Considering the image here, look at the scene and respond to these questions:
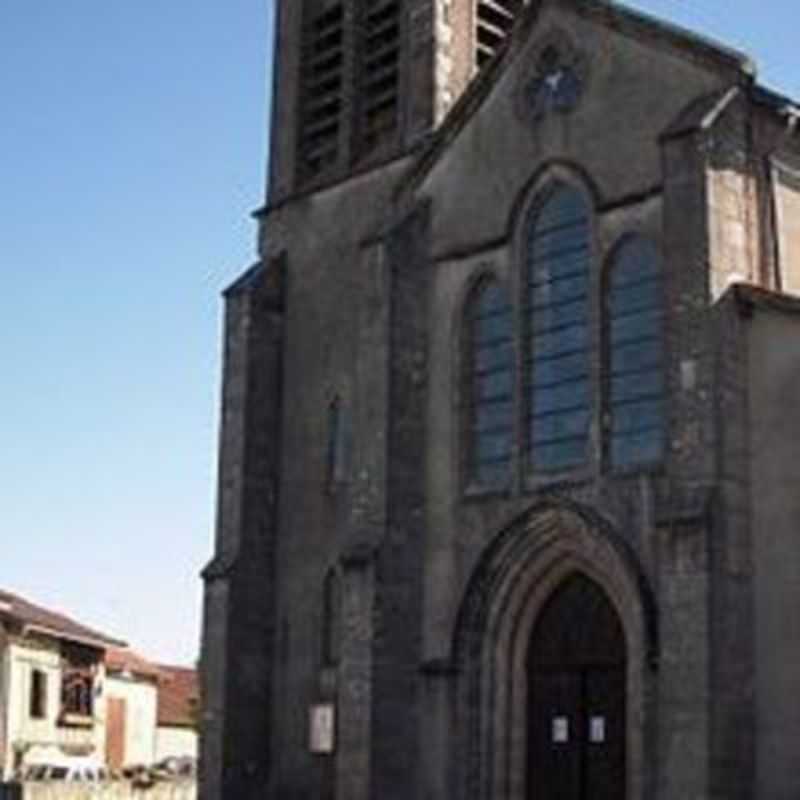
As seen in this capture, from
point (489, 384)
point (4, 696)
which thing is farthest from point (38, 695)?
point (489, 384)

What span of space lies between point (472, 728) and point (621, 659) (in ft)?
8.15

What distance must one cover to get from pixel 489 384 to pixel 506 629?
11.8ft

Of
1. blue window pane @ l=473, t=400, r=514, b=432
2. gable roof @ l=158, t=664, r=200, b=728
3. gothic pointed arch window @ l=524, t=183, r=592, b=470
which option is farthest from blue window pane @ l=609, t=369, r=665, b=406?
gable roof @ l=158, t=664, r=200, b=728

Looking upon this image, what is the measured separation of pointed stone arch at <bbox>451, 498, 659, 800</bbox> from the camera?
73.7ft

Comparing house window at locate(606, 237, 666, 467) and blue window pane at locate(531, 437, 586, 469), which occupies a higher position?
house window at locate(606, 237, 666, 467)

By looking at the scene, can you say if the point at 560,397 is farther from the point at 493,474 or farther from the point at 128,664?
the point at 128,664

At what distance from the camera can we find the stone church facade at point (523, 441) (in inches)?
797

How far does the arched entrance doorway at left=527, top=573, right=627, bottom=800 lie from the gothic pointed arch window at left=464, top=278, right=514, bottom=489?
2099 mm

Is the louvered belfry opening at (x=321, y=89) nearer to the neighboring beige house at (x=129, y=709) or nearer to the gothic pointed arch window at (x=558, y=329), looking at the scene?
the gothic pointed arch window at (x=558, y=329)

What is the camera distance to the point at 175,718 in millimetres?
66938

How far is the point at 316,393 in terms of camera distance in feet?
90.0

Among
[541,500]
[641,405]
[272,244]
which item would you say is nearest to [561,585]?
[541,500]

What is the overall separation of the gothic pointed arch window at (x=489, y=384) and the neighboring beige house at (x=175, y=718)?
39.2 meters

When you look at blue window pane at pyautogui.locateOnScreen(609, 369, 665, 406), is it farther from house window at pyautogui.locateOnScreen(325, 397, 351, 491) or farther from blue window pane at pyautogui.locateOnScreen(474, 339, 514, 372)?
house window at pyautogui.locateOnScreen(325, 397, 351, 491)
